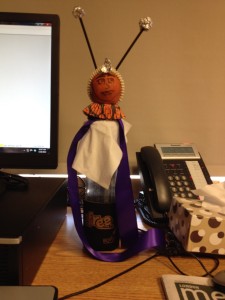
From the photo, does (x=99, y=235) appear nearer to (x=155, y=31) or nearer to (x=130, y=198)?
(x=130, y=198)

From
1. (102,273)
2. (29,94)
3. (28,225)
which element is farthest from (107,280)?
(29,94)

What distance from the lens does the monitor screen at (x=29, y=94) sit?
58cm

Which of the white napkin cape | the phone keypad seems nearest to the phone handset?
the phone keypad

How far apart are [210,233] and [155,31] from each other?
0.58 metres

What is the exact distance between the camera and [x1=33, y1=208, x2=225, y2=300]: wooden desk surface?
0.39 metres

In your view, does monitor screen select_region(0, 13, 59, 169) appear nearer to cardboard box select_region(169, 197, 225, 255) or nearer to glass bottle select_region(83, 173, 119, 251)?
glass bottle select_region(83, 173, 119, 251)

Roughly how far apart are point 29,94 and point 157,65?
0.38m

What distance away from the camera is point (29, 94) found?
0.60 meters

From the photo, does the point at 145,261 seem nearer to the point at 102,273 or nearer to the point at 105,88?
the point at 102,273

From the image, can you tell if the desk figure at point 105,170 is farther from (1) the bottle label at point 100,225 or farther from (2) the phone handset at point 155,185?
(2) the phone handset at point 155,185

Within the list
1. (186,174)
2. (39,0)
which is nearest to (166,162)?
(186,174)

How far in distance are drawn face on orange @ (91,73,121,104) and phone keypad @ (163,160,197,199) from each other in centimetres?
27

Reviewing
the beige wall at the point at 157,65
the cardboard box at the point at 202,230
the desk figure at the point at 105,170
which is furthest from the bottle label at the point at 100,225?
the beige wall at the point at 157,65

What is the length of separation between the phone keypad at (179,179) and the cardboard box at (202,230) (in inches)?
6.4
